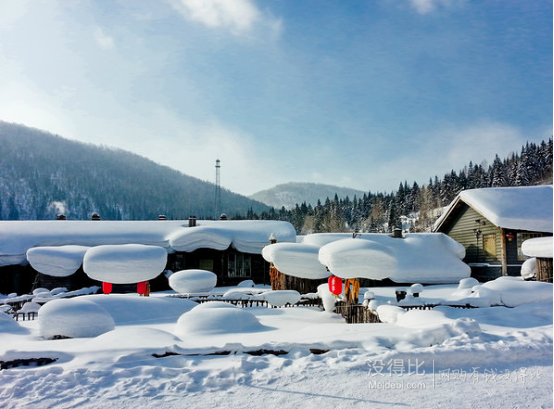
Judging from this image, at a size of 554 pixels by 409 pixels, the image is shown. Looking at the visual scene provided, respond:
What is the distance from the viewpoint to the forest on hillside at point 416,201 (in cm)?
5756

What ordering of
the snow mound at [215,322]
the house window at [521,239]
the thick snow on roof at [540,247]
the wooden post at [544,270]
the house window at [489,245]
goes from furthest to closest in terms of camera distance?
the house window at [489,245], the house window at [521,239], the wooden post at [544,270], the thick snow on roof at [540,247], the snow mound at [215,322]

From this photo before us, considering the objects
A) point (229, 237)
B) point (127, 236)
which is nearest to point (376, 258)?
point (229, 237)

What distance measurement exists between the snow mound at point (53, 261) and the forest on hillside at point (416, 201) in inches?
1540

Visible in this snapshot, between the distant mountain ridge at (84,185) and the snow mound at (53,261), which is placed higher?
the distant mountain ridge at (84,185)

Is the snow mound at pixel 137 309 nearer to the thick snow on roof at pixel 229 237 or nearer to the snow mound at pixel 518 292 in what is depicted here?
the snow mound at pixel 518 292

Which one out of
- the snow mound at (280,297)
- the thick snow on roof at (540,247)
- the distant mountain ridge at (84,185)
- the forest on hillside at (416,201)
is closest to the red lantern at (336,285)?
the snow mound at (280,297)

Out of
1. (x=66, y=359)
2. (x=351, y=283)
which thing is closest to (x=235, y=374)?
(x=66, y=359)

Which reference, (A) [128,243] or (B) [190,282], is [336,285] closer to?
(B) [190,282]

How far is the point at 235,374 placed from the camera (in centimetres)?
472

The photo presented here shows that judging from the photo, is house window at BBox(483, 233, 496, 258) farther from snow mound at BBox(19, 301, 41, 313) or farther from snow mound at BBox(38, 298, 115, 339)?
snow mound at BBox(19, 301, 41, 313)

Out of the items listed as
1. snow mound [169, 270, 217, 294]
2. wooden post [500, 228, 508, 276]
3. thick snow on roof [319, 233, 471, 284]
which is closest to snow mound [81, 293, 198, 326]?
snow mound [169, 270, 217, 294]

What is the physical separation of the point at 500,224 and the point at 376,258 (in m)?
12.5

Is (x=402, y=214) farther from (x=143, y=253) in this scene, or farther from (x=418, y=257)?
(x=143, y=253)

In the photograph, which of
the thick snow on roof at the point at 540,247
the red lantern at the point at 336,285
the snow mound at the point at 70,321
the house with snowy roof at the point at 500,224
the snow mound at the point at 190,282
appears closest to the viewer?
the snow mound at the point at 70,321
